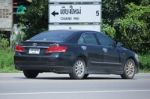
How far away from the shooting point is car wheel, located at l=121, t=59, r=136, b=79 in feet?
75.1

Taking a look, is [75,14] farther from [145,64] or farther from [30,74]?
[30,74]

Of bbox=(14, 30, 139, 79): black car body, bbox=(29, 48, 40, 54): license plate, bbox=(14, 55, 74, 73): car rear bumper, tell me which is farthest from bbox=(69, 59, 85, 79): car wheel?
bbox=(29, 48, 40, 54): license plate

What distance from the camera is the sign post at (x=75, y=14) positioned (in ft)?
93.6

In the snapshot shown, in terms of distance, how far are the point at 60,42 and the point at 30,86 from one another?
3.54 m

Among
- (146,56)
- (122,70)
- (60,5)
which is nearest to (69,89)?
(122,70)

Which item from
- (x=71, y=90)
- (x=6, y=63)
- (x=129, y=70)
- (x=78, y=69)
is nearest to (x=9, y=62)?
(x=6, y=63)

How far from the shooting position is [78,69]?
2109 cm

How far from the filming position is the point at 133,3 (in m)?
35.7

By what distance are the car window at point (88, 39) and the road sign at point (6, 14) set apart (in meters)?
18.9

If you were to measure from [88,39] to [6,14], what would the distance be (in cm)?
1975

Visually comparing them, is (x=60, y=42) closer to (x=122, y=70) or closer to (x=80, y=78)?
(x=80, y=78)

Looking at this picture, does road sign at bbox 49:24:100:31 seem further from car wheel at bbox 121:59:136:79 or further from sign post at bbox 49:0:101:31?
car wheel at bbox 121:59:136:79

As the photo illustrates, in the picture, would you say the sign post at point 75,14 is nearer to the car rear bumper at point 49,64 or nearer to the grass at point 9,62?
the grass at point 9,62

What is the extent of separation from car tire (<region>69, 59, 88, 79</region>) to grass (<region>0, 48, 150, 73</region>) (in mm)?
4782
